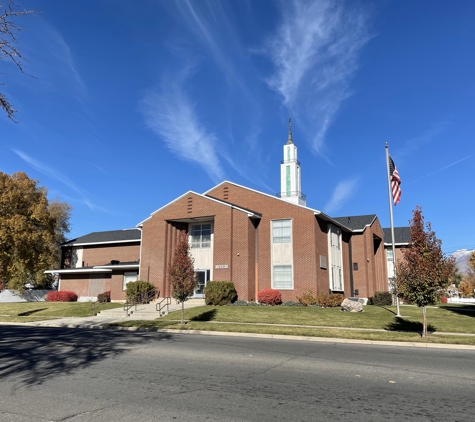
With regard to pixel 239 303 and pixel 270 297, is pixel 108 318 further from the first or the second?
pixel 270 297

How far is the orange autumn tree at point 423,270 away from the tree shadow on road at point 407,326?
2668 millimetres

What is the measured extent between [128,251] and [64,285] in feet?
24.1

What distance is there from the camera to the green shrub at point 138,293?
28953 mm

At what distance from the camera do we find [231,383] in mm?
7520

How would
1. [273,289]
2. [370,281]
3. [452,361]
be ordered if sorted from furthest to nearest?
[370,281] < [273,289] < [452,361]

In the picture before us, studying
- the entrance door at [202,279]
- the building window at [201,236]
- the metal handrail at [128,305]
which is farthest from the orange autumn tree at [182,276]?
the building window at [201,236]

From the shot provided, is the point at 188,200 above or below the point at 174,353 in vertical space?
above

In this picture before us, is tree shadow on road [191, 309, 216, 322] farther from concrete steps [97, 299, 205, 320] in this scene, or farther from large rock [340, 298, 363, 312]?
large rock [340, 298, 363, 312]

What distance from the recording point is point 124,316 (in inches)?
963

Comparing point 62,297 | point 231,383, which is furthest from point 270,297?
point 231,383

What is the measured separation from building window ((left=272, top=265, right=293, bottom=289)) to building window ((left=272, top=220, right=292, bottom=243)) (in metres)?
2.04

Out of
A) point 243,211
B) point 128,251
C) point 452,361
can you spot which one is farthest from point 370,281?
point 452,361

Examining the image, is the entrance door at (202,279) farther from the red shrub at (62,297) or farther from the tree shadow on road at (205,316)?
the red shrub at (62,297)

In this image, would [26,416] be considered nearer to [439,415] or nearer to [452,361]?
[439,415]
